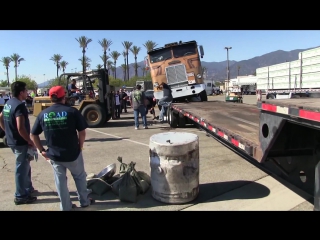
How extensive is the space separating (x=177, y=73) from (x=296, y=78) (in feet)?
30.3

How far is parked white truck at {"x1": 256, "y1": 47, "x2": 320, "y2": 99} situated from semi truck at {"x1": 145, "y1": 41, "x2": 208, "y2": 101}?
6088 mm

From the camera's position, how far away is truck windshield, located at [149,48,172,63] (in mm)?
12867

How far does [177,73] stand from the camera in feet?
41.6

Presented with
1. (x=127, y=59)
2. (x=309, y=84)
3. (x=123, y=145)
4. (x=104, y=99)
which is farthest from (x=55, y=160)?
(x=127, y=59)

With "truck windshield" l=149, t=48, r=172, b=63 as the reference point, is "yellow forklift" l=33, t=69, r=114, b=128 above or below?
below

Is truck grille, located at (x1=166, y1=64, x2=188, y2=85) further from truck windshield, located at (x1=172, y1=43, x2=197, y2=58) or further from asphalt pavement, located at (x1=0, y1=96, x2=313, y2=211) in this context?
asphalt pavement, located at (x1=0, y1=96, x2=313, y2=211)

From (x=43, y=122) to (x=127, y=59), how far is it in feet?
238

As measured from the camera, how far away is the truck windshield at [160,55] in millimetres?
12867

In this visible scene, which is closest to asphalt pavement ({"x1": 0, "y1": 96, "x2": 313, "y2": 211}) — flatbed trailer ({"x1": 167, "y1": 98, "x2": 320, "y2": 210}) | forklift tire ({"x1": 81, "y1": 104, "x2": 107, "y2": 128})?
flatbed trailer ({"x1": 167, "y1": 98, "x2": 320, "y2": 210})

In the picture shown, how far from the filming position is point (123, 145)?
812 centimetres

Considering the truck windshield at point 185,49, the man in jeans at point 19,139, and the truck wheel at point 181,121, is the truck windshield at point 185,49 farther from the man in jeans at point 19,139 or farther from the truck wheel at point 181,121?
the man in jeans at point 19,139

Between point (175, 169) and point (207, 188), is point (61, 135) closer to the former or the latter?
point (175, 169)

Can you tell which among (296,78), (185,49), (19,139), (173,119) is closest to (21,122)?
(19,139)

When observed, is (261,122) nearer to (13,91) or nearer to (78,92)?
(13,91)
